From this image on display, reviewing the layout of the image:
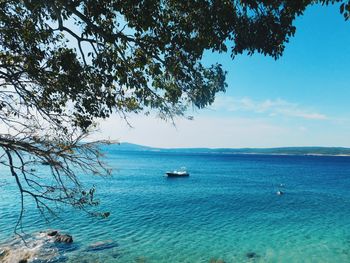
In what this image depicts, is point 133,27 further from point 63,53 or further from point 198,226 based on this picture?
point 198,226

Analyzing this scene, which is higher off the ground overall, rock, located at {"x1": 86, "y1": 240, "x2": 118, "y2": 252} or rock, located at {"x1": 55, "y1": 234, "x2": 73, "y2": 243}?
rock, located at {"x1": 55, "y1": 234, "x2": 73, "y2": 243}

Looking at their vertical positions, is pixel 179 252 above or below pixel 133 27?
below

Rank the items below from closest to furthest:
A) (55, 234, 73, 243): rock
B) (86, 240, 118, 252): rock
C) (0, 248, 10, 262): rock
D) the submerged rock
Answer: (0, 248, 10, 262): rock < the submerged rock < (86, 240, 118, 252): rock < (55, 234, 73, 243): rock

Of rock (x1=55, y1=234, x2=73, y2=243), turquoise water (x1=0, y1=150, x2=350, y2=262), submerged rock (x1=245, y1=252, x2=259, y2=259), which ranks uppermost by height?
rock (x1=55, y1=234, x2=73, y2=243)

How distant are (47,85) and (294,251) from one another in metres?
24.6

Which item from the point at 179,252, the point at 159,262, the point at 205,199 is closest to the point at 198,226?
the point at 179,252

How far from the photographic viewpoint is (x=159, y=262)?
22.1 m

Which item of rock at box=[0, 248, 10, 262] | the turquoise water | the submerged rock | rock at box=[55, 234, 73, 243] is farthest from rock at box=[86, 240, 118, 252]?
the submerged rock

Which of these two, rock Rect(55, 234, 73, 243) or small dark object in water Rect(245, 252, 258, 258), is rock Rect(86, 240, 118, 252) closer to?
rock Rect(55, 234, 73, 243)

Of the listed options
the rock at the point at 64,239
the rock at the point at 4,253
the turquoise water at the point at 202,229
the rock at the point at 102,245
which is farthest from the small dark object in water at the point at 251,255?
the rock at the point at 4,253

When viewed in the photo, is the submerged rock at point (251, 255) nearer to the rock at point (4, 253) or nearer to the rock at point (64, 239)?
the rock at point (64, 239)

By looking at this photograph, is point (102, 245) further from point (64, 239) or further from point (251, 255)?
point (251, 255)

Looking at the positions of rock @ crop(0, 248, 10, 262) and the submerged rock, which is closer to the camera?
rock @ crop(0, 248, 10, 262)

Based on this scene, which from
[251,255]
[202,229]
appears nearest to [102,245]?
[202,229]
